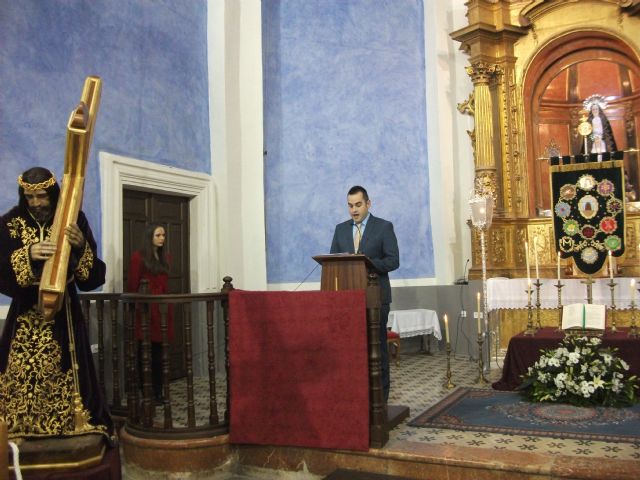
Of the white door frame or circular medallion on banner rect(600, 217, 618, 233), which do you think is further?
circular medallion on banner rect(600, 217, 618, 233)

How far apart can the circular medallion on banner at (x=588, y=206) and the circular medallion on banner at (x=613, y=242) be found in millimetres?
351

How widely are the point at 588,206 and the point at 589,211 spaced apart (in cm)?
7

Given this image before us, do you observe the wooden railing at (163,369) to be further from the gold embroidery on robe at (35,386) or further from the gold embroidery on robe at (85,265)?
the gold embroidery on robe at (35,386)

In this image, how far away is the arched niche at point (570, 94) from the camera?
8.90 metres

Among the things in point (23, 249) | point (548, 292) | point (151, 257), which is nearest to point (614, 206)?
point (548, 292)

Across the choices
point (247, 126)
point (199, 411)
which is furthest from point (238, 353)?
point (247, 126)

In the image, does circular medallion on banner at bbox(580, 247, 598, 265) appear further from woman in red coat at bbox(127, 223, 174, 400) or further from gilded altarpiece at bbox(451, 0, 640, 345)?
woman in red coat at bbox(127, 223, 174, 400)

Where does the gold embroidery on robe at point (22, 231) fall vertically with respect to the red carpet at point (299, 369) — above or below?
above

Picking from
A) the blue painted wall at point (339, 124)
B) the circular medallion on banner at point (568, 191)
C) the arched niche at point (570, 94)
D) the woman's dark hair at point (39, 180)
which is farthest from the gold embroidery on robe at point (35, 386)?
the arched niche at point (570, 94)

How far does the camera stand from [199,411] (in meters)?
5.49

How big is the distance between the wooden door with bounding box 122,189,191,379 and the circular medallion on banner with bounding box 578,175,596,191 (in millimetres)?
5011

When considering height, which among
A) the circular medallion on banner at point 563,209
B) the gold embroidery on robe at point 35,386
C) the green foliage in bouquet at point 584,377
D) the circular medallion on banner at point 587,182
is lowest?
the green foliage in bouquet at point 584,377

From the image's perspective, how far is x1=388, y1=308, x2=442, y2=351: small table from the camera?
8.63m

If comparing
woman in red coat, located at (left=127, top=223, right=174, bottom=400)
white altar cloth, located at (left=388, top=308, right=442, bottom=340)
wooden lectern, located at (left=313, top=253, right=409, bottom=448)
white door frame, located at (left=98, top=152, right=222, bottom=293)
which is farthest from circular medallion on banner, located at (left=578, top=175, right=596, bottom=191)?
woman in red coat, located at (left=127, top=223, right=174, bottom=400)
